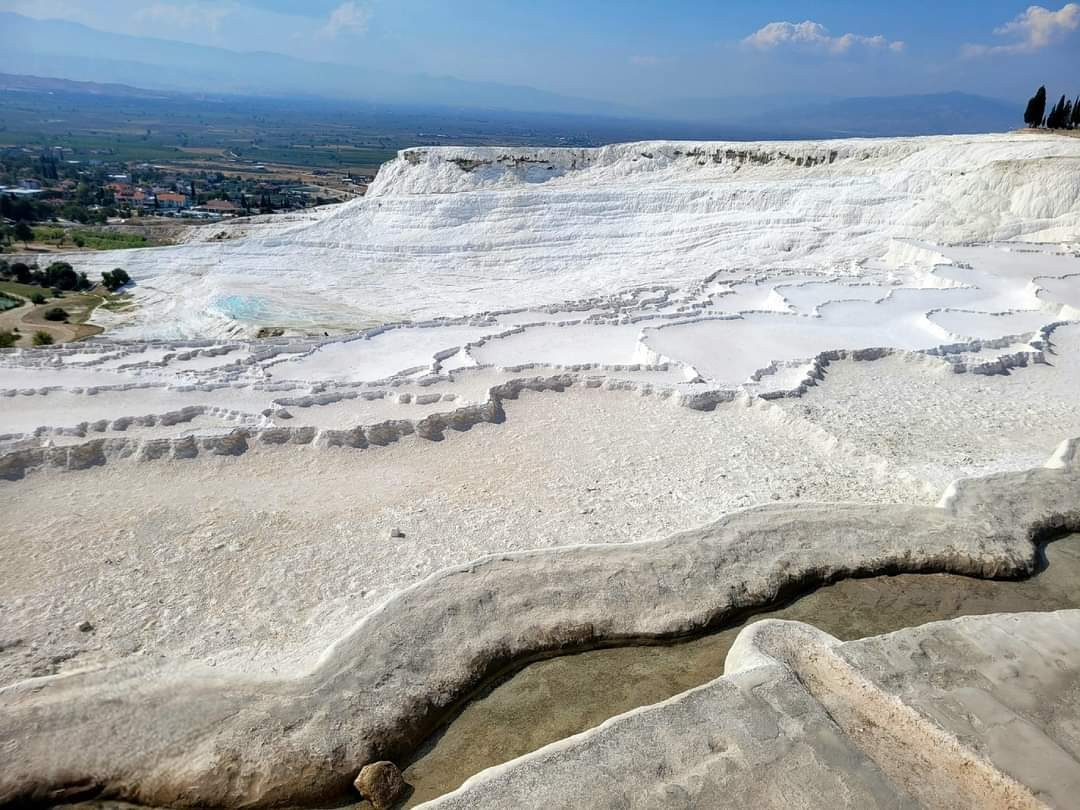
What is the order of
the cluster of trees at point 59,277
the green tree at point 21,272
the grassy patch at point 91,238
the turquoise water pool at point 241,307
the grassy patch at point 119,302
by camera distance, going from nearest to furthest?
the turquoise water pool at point 241,307, the grassy patch at point 119,302, the cluster of trees at point 59,277, the green tree at point 21,272, the grassy patch at point 91,238

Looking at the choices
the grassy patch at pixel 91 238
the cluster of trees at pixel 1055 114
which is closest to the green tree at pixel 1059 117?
the cluster of trees at pixel 1055 114

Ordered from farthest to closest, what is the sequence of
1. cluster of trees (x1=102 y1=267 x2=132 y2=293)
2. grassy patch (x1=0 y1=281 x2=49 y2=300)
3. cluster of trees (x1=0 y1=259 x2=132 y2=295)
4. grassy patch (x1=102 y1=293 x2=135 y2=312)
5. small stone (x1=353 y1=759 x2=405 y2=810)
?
cluster of trees (x1=0 y1=259 x2=132 y2=295)
cluster of trees (x1=102 y1=267 x2=132 y2=293)
grassy patch (x1=0 y1=281 x2=49 y2=300)
grassy patch (x1=102 y1=293 x2=135 y2=312)
small stone (x1=353 y1=759 x2=405 y2=810)

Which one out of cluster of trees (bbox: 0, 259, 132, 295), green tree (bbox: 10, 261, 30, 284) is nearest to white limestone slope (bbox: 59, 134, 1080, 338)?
cluster of trees (bbox: 0, 259, 132, 295)

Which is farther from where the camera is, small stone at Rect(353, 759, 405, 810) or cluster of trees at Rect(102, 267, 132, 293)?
cluster of trees at Rect(102, 267, 132, 293)

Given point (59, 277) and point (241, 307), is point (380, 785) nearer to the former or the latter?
point (241, 307)

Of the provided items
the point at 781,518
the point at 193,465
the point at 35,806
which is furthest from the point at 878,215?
the point at 35,806

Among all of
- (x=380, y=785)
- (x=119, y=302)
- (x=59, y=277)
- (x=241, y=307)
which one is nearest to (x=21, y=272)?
(x=59, y=277)

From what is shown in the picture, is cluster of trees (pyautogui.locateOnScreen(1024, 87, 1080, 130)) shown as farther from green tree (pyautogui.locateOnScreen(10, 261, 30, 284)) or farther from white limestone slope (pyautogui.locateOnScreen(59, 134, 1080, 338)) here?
green tree (pyautogui.locateOnScreen(10, 261, 30, 284))

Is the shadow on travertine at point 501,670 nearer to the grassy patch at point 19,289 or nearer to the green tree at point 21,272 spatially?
the grassy patch at point 19,289
